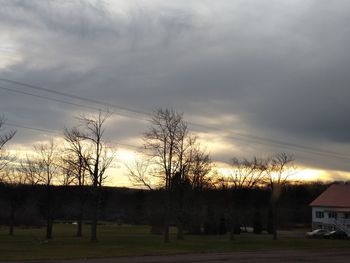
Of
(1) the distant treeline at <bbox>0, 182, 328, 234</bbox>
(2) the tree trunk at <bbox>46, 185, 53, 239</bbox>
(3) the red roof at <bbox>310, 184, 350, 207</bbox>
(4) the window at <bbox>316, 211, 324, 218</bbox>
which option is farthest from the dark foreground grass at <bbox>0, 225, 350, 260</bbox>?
(4) the window at <bbox>316, 211, 324, 218</bbox>

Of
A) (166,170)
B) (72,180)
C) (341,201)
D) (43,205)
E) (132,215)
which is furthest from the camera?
(132,215)

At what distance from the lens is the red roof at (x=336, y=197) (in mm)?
98125

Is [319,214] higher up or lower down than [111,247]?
higher up

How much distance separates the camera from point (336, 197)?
332 feet

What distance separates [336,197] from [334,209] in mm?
4161

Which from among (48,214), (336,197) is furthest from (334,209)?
(48,214)

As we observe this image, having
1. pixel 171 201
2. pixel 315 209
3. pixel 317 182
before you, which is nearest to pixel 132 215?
pixel 315 209

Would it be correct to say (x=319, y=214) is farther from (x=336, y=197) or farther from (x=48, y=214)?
(x=48, y=214)

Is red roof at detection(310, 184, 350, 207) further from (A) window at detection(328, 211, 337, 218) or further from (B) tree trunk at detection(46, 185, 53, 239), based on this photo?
(B) tree trunk at detection(46, 185, 53, 239)

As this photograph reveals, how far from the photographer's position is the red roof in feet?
322

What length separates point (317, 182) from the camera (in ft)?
632

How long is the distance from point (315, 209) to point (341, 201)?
5762 mm

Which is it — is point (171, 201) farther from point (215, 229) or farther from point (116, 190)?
point (116, 190)

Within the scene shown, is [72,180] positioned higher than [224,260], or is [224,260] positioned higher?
[72,180]
